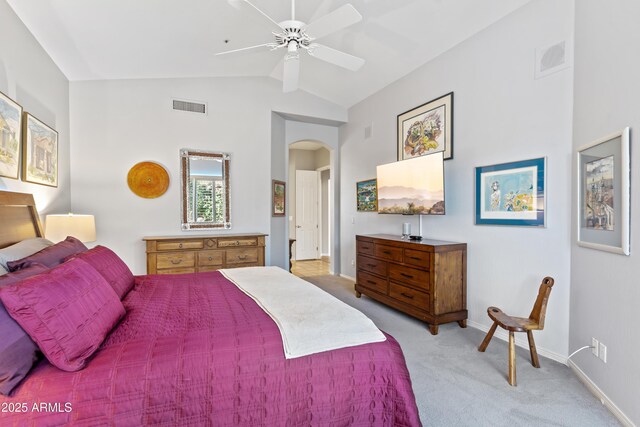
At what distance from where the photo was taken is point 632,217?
5.91 ft

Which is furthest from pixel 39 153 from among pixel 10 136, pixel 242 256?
pixel 242 256

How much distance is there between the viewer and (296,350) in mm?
1409

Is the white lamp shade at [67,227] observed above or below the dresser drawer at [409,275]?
above

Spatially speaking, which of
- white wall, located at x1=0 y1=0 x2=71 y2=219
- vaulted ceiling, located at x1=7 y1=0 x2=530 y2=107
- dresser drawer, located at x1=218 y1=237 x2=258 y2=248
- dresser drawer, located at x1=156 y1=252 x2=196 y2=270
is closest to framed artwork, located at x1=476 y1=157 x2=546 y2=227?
vaulted ceiling, located at x1=7 y1=0 x2=530 y2=107

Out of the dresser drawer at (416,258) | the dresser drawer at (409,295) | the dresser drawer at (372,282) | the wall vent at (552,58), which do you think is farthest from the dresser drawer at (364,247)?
the wall vent at (552,58)

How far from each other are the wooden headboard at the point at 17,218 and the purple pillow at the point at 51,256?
354mm

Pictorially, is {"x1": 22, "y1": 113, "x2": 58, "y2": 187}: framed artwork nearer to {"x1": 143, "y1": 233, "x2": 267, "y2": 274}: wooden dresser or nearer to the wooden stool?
{"x1": 143, "y1": 233, "x2": 267, "y2": 274}: wooden dresser

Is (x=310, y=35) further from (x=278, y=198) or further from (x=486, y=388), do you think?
(x=278, y=198)

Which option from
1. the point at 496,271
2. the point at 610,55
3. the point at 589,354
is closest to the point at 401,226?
the point at 496,271

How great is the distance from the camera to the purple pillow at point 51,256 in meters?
1.78

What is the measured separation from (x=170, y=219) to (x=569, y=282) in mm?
4615

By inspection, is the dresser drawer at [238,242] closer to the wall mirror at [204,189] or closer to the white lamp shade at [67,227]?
the wall mirror at [204,189]

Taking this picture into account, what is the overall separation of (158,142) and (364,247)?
128 inches

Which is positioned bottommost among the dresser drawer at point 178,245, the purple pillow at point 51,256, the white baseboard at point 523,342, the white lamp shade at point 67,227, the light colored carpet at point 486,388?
the light colored carpet at point 486,388
